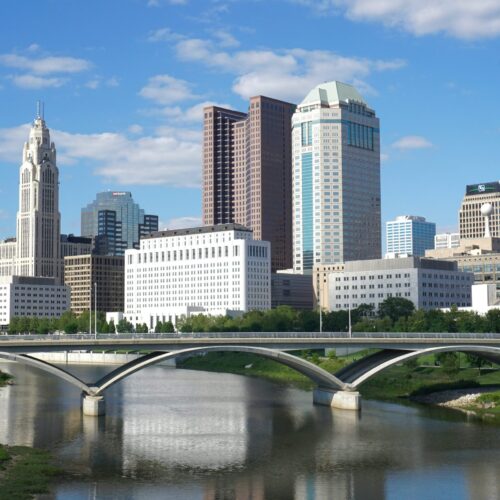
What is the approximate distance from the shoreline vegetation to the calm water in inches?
257

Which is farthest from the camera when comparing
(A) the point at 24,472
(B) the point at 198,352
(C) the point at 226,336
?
(C) the point at 226,336

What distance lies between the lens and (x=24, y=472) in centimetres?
6475

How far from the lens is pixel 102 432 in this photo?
85.8m

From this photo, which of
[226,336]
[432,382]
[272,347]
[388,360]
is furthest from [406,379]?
[226,336]

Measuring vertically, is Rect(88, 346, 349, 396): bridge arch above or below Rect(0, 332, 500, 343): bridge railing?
below

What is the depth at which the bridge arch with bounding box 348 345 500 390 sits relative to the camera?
10344 cm

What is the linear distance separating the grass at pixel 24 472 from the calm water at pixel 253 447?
1455 mm

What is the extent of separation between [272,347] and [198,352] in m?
8.27

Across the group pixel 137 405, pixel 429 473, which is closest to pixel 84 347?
pixel 137 405

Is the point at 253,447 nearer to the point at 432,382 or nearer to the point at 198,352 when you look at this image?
the point at 198,352

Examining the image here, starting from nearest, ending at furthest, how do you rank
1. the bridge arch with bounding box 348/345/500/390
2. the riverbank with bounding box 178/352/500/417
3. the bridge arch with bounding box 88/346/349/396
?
the bridge arch with bounding box 88/346/349/396, the bridge arch with bounding box 348/345/500/390, the riverbank with bounding box 178/352/500/417

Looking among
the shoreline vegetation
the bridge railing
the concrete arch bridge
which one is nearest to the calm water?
the concrete arch bridge

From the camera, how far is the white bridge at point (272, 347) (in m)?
96.1

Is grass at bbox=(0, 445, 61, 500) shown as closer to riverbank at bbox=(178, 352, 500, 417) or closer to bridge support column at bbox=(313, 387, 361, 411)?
bridge support column at bbox=(313, 387, 361, 411)
